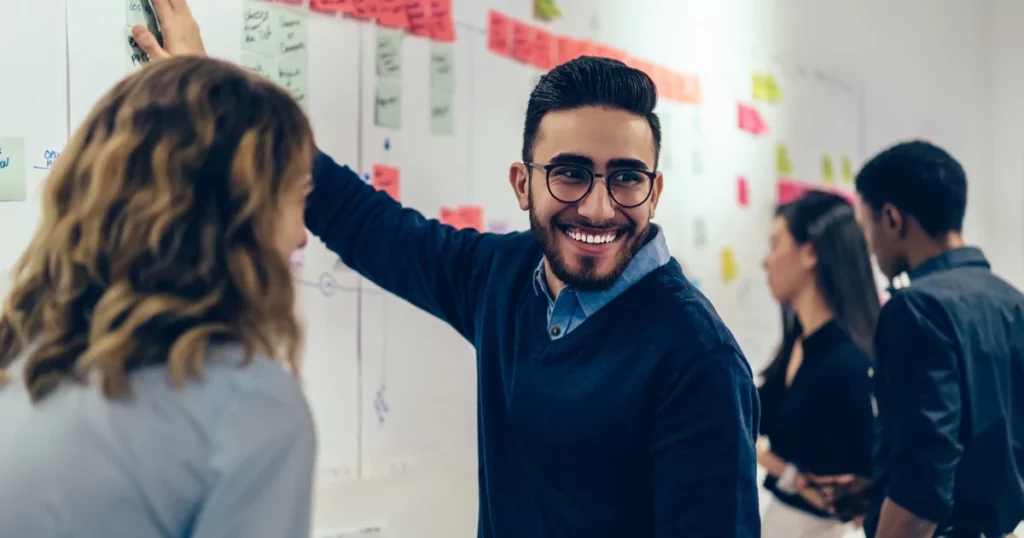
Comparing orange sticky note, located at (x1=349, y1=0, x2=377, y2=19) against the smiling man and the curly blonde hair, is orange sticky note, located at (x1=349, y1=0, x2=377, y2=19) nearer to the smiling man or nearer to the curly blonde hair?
Answer: the smiling man

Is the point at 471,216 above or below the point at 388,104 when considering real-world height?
below

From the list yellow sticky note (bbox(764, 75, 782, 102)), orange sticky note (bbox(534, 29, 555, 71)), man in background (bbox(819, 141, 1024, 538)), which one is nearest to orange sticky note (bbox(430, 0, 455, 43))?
orange sticky note (bbox(534, 29, 555, 71))

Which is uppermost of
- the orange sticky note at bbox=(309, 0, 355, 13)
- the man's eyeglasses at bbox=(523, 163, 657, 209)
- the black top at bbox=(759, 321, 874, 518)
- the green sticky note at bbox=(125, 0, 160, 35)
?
the orange sticky note at bbox=(309, 0, 355, 13)

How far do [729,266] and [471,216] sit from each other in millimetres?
1035

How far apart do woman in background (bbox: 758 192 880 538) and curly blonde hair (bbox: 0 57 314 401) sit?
65.2 inches

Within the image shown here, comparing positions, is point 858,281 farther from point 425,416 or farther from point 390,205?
point 390,205

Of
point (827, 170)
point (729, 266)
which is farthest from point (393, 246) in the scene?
point (827, 170)

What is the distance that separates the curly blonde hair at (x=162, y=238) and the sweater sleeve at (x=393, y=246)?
540 mm

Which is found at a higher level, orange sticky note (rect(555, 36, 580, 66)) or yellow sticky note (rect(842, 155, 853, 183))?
orange sticky note (rect(555, 36, 580, 66))

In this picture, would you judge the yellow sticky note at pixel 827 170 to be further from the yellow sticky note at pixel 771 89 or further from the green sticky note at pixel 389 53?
the green sticky note at pixel 389 53

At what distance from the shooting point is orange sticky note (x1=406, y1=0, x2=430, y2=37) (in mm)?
1707

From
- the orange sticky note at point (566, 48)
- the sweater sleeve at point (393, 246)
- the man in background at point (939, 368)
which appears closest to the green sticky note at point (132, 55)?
the sweater sleeve at point (393, 246)

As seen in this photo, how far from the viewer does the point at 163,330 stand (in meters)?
0.73

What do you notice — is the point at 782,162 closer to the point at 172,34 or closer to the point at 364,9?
the point at 364,9
